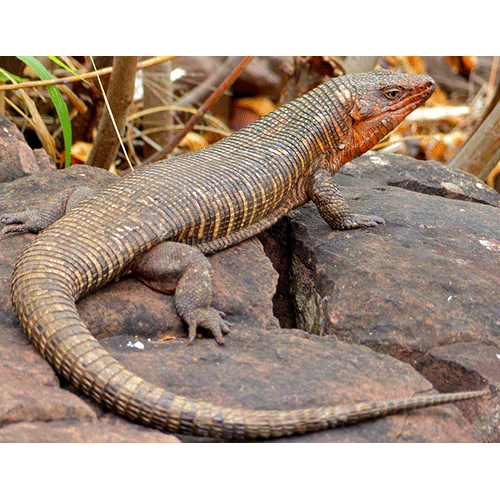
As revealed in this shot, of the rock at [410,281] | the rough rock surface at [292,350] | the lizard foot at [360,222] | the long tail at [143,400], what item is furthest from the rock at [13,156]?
the lizard foot at [360,222]

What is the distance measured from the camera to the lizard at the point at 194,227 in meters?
3.21

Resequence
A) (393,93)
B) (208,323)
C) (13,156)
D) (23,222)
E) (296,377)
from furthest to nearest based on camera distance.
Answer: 1. (13,156)
2. (393,93)
3. (23,222)
4. (208,323)
5. (296,377)

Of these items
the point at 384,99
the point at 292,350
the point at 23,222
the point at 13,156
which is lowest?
the point at 292,350

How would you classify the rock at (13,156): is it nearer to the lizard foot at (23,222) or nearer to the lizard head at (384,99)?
the lizard foot at (23,222)

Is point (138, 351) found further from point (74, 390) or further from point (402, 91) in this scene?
point (402, 91)

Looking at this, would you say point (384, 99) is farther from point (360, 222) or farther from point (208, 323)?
point (208, 323)

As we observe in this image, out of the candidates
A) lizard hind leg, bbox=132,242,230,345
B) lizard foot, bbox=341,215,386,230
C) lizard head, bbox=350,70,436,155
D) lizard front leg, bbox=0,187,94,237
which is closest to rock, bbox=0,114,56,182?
lizard front leg, bbox=0,187,94,237

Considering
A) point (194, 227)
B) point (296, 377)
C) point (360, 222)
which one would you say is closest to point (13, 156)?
point (194, 227)

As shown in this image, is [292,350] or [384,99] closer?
[292,350]

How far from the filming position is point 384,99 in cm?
574

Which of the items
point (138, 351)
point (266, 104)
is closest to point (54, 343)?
point (138, 351)

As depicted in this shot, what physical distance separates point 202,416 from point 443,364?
1.87m

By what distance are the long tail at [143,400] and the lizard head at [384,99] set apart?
3.21 meters

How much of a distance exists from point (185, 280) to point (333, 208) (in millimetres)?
1973
